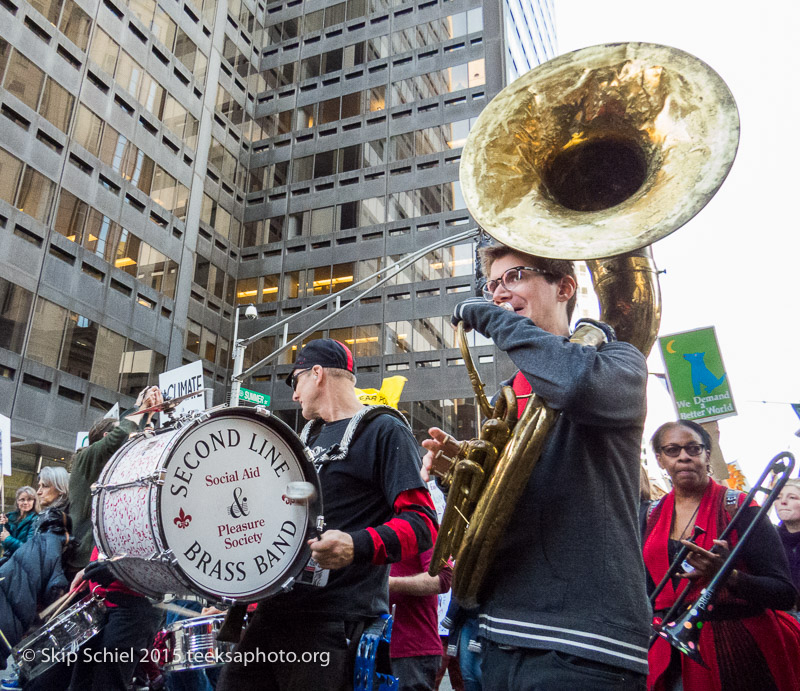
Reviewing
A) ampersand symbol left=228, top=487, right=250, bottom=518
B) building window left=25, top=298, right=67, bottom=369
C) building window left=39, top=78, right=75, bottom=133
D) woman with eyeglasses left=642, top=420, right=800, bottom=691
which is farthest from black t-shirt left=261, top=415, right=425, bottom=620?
building window left=39, top=78, right=75, bottom=133

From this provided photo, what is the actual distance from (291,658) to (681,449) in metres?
2.16

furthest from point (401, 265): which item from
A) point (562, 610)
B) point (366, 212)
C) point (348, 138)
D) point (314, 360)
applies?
point (348, 138)

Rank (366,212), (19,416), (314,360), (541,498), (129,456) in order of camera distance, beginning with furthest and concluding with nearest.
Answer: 1. (366,212)
2. (19,416)
3. (314,360)
4. (129,456)
5. (541,498)

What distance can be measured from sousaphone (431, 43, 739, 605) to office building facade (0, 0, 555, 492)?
21.0 metres

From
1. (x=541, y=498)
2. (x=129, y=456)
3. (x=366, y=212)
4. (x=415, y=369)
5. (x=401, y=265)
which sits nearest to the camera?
(x=541, y=498)

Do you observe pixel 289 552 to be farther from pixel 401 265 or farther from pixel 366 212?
pixel 366 212

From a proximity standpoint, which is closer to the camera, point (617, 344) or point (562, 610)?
point (562, 610)

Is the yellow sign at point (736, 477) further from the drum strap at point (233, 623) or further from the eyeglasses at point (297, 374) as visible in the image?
the drum strap at point (233, 623)

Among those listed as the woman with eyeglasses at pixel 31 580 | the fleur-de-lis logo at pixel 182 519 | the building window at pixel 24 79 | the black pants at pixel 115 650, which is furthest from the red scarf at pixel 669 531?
the building window at pixel 24 79

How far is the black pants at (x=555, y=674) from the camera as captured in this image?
5.10 ft

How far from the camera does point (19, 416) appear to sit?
2000cm

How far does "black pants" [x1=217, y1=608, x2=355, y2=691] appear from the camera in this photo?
238 cm

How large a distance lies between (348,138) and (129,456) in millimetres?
33040

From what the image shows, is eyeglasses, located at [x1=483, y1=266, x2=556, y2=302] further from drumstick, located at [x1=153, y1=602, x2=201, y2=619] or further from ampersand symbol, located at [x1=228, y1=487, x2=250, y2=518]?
drumstick, located at [x1=153, y1=602, x2=201, y2=619]
